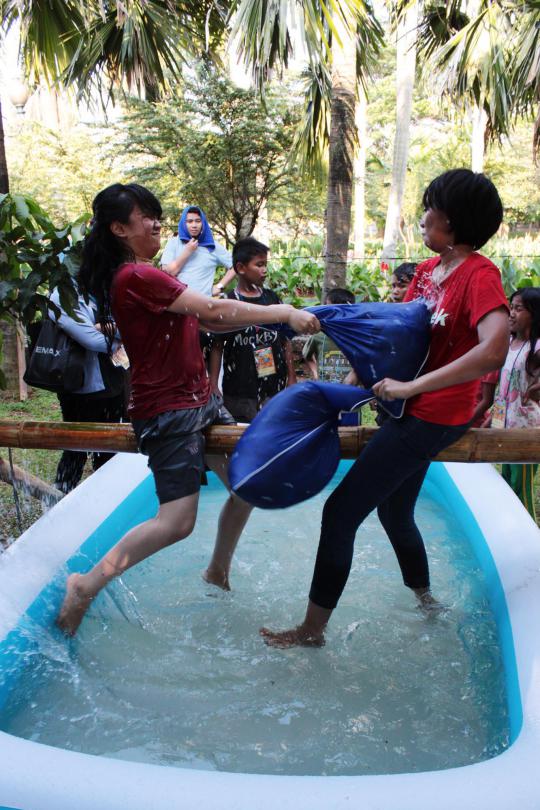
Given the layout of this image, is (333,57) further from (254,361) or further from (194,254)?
(254,361)

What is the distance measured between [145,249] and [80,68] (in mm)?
5542

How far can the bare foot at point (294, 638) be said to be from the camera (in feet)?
8.67

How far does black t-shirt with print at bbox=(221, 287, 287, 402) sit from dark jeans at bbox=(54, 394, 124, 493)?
73cm

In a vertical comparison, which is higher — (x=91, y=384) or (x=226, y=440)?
(x=226, y=440)

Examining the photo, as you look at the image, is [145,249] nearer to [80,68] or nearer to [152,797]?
[152,797]

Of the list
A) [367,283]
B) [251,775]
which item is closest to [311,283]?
[367,283]

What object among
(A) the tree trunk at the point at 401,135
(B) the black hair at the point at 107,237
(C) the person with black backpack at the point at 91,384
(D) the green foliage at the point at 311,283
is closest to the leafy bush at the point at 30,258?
(B) the black hair at the point at 107,237

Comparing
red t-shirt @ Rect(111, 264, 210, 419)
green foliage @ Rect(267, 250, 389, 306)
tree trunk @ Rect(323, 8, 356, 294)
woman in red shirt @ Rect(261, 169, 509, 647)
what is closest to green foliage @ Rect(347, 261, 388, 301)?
green foliage @ Rect(267, 250, 389, 306)

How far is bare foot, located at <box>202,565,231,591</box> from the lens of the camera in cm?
309

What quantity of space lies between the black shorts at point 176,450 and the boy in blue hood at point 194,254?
11.4 ft

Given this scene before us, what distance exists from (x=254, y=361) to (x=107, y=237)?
6.06 ft

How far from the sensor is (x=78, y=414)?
13.9 ft

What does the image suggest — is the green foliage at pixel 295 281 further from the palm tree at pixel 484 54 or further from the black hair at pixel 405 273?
the black hair at pixel 405 273

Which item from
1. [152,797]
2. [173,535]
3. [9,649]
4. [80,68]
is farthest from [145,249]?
[80,68]
